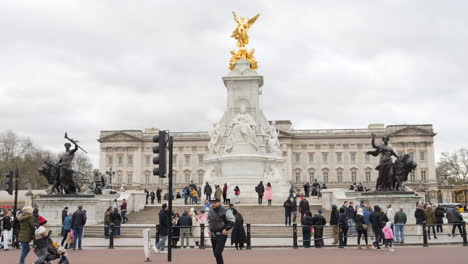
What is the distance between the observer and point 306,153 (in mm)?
101938

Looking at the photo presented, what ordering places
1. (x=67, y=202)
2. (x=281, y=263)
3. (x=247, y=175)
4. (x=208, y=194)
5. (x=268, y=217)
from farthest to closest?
(x=247, y=175) → (x=208, y=194) → (x=268, y=217) → (x=67, y=202) → (x=281, y=263)

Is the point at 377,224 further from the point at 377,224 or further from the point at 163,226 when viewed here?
the point at 163,226

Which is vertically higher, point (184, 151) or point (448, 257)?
point (184, 151)

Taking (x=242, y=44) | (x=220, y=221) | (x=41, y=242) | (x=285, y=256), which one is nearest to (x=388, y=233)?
(x=285, y=256)

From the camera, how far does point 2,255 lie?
14.7m

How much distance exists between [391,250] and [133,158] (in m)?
91.3

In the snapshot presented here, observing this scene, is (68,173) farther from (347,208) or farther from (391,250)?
(391,250)

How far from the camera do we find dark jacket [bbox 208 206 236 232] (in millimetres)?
9367

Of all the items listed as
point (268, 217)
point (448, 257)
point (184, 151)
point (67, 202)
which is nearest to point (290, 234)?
point (268, 217)

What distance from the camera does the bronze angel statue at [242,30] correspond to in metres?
39.8

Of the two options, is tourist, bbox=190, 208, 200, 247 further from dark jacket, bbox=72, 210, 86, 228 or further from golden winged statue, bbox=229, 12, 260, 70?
golden winged statue, bbox=229, 12, 260, 70

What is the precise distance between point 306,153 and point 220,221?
93949 millimetres

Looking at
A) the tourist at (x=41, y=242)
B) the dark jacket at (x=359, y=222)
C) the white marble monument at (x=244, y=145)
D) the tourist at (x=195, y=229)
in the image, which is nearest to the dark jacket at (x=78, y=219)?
the tourist at (x=195, y=229)

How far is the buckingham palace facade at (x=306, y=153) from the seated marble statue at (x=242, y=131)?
64405mm
